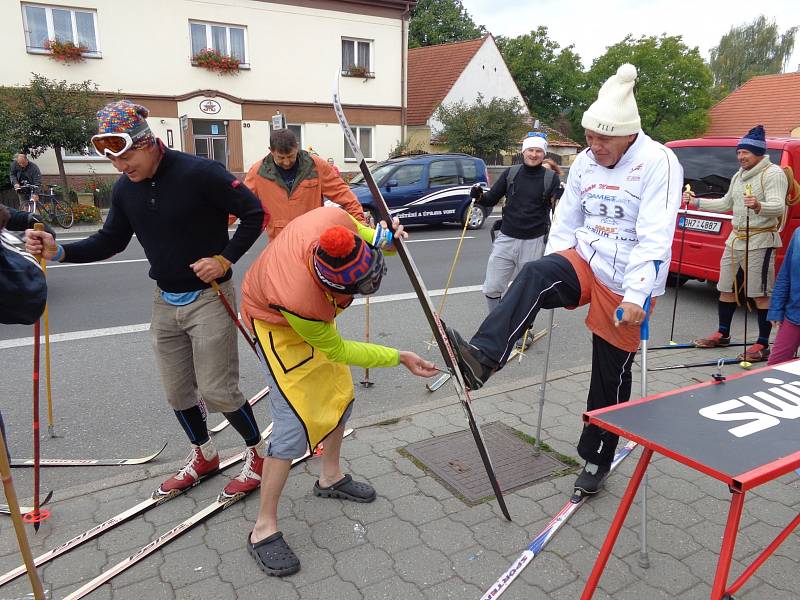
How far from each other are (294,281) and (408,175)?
12.2 m

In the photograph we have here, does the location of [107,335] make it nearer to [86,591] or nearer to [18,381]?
[18,381]

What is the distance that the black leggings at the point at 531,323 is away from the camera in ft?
9.39

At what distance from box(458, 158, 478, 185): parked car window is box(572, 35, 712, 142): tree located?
84.1 feet

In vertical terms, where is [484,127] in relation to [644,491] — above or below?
above

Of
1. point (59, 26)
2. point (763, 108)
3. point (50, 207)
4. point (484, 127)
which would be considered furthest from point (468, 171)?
point (763, 108)

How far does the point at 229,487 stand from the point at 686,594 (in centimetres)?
217

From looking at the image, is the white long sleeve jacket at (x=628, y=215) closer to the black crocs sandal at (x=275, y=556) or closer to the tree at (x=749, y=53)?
the black crocs sandal at (x=275, y=556)

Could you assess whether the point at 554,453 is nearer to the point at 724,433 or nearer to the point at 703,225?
the point at 724,433

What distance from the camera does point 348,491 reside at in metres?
3.19

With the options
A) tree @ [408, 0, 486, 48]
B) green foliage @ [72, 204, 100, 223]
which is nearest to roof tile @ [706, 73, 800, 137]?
tree @ [408, 0, 486, 48]

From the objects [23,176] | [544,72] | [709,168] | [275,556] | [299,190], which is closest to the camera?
[275,556]

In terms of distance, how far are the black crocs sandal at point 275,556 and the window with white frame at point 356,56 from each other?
71.1 feet

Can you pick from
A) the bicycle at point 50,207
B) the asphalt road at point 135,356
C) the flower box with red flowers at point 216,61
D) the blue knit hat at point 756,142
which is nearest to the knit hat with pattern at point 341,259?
the asphalt road at point 135,356

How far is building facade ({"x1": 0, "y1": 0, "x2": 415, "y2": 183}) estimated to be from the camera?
17.7 metres
